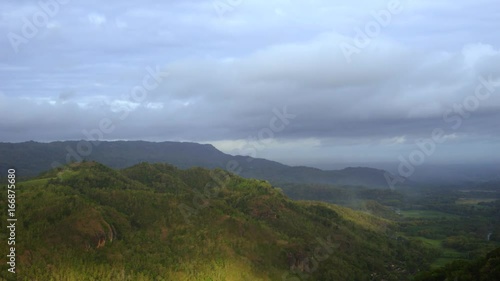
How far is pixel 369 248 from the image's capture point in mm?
191000

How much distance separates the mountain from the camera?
346 feet

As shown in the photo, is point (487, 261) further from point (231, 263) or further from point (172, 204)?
point (172, 204)

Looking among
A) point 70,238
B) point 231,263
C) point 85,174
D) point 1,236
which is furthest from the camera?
point 85,174

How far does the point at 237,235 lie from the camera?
149 meters

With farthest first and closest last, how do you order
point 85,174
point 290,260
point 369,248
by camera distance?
point 369,248
point 85,174
point 290,260

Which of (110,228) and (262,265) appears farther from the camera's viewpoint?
(262,265)

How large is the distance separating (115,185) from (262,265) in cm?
7736

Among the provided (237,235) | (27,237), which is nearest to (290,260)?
(237,235)

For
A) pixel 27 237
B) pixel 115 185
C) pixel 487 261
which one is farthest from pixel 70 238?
pixel 487 261

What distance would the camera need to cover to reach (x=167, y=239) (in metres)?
134

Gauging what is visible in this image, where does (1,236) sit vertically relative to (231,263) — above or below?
above

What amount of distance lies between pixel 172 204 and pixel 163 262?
35.2m

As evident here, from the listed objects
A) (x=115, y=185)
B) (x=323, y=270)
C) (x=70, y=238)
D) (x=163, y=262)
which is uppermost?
(x=115, y=185)

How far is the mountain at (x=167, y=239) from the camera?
105375 mm
